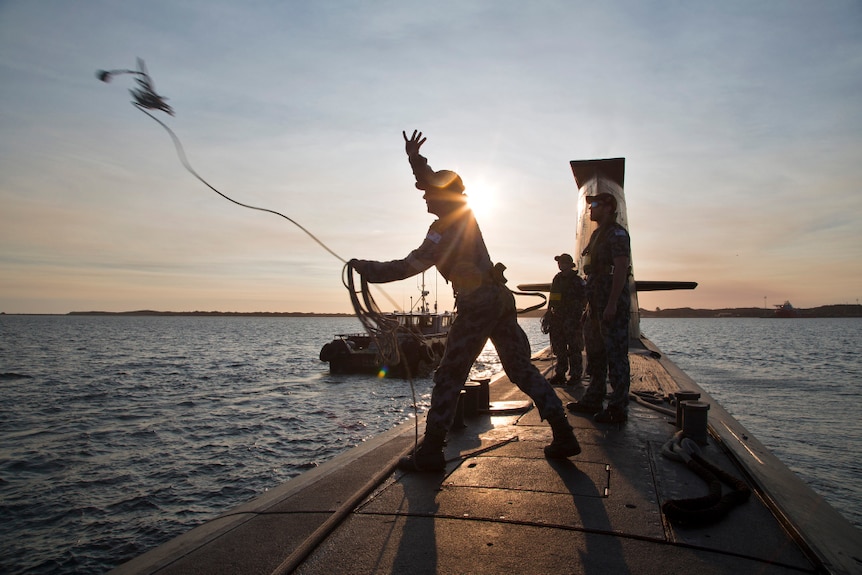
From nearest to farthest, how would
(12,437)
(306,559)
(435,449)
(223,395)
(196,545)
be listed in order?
(306,559), (196,545), (435,449), (12,437), (223,395)

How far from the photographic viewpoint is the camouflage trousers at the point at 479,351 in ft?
14.5

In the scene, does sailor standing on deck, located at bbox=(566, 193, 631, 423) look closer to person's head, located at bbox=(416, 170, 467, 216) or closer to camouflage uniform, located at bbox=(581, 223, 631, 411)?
camouflage uniform, located at bbox=(581, 223, 631, 411)

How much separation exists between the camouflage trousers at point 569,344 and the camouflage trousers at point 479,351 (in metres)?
5.01

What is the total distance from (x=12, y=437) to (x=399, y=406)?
10270 millimetres

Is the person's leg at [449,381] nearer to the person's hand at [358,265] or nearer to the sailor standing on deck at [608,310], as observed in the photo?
the person's hand at [358,265]

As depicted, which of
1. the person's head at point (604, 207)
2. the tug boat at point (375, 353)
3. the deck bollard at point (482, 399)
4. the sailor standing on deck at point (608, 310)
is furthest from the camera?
the tug boat at point (375, 353)

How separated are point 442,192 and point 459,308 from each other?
0.93 metres

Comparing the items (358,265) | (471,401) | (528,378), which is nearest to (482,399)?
(471,401)

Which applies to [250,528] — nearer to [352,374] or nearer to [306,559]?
[306,559]

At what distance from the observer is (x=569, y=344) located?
9.48m

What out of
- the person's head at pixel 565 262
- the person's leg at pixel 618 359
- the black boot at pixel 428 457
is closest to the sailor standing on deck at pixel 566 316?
the person's head at pixel 565 262

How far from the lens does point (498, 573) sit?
266 cm

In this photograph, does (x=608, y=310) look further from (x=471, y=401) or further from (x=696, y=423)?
(x=471, y=401)

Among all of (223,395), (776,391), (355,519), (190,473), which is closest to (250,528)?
(355,519)
